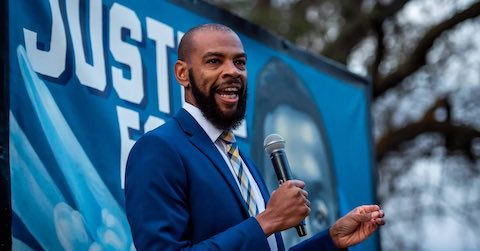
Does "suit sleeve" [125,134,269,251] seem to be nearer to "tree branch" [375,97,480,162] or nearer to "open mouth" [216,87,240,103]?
"open mouth" [216,87,240,103]

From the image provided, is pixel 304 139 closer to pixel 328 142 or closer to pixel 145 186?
pixel 328 142

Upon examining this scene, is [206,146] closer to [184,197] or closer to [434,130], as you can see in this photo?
[184,197]

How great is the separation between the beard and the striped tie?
54 mm

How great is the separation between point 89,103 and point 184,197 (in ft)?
3.31

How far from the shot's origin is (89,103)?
3119mm

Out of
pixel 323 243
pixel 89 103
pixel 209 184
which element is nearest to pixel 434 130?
pixel 89 103

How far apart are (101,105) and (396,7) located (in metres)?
5.92

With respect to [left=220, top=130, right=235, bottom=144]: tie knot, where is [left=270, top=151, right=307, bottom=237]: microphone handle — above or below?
below

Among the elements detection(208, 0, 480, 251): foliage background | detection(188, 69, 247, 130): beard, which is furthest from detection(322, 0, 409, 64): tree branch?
detection(188, 69, 247, 130): beard

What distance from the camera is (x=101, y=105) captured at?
3178 millimetres

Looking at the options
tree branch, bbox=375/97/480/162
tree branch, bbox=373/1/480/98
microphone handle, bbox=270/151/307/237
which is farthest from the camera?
tree branch, bbox=375/97/480/162

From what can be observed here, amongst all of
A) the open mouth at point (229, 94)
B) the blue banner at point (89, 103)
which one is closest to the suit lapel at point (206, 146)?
the open mouth at point (229, 94)

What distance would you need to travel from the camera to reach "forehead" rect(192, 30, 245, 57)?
239 centimetres

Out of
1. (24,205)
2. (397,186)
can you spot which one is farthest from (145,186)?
(397,186)
